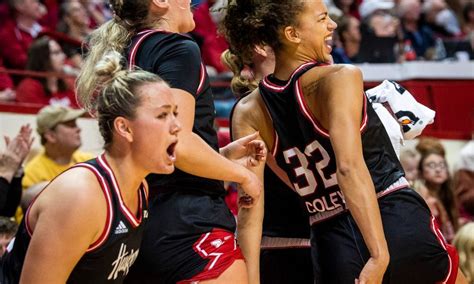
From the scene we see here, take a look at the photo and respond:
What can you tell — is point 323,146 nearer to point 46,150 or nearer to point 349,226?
point 349,226

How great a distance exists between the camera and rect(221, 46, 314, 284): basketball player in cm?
410

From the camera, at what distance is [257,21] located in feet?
11.9

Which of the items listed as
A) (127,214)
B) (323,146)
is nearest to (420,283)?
(323,146)

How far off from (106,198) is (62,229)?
0.64ft

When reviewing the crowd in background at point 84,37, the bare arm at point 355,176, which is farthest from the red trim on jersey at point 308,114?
the crowd in background at point 84,37

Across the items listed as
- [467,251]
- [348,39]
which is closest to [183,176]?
[467,251]

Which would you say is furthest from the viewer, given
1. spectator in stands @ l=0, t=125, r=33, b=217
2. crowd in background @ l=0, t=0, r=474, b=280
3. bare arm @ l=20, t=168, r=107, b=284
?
crowd in background @ l=0, t=0, r=474, b=280

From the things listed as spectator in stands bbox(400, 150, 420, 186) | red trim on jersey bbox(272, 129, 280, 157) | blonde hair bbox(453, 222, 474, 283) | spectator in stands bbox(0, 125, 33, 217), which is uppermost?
red trim on jersey bbox(272, 129, 280, 157)

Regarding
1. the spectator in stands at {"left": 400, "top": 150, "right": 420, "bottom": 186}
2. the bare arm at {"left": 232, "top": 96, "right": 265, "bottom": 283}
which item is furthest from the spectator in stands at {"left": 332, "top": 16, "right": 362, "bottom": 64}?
the bare arm at {"left": 232, "top": 96, "right": 265, "bottom": 283}

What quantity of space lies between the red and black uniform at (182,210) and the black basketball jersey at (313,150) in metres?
0.30

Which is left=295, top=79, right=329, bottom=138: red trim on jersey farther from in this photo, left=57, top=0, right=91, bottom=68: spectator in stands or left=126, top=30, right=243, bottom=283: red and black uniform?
left=57, top=0, right=91, bottom=68: spectator in stands

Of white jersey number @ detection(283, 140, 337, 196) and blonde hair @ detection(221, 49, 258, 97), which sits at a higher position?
white jersey number @ detection(283, 140, 337, 196)

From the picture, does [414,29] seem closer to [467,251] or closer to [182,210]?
[467,251]

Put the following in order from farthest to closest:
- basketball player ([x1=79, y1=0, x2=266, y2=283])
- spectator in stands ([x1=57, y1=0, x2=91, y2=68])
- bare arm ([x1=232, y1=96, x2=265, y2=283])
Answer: spectator in stands ([x1=57, y1=0, x2=91, y2=68])
bare arm ([x1=232, y1=96, x2=265, y2=283])
basketball player ([x1=79, y1=0, x2=266, y2=283])
